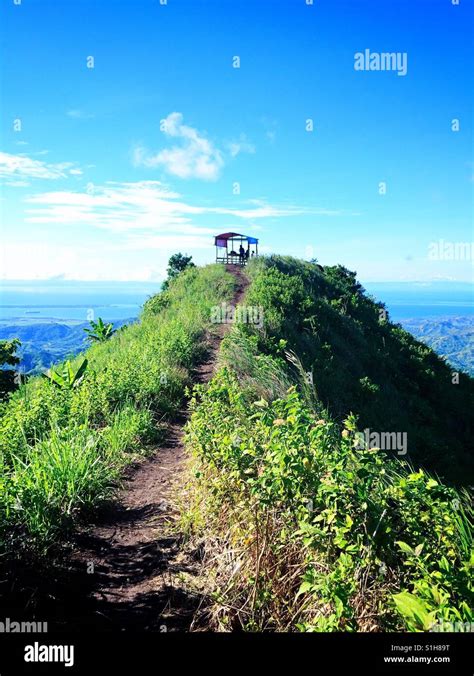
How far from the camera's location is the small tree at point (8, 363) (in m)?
13.8

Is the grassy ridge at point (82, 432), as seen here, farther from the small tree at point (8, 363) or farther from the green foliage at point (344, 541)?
the small tree at point (8, 363)

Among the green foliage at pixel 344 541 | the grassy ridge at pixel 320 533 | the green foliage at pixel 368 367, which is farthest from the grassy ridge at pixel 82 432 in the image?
the green foliage at pixel 368 367

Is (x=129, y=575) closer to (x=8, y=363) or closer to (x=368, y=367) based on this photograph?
(x=8, y=363)

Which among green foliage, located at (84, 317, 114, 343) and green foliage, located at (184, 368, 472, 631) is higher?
green foliage, located at (84, 317, 114, 343)

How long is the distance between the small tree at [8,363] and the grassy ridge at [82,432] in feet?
9.83

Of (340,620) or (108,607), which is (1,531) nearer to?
(108,607)

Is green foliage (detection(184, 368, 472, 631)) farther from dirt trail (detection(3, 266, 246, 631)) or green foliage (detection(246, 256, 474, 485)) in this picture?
green foliage (detection(246, 256, 474, 485))

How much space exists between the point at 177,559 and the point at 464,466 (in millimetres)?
16800

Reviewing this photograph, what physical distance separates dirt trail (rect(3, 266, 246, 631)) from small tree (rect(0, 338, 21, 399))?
9.67 m

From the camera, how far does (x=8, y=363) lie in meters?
14.8

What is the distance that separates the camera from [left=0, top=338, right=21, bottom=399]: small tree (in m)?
13.8

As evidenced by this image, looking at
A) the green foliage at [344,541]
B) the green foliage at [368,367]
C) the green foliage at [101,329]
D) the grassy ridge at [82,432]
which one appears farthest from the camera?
the green foliage at [101,329]

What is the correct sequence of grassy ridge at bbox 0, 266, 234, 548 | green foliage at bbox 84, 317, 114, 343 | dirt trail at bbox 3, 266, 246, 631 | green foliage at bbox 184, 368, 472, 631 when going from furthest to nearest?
green foliage at bbox 84, 317, 114, 343 → grassy ridge at bbox 0, 266, 234, 548 → dirt trail at bbox 3, 266, 246, 631 → green foliage at bbox 184, 368, 472, 631

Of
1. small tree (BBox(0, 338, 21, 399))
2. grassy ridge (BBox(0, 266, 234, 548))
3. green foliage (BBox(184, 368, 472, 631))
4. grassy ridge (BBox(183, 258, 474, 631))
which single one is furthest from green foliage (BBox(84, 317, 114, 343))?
green foliage (BBox(184, 368, 472, 631))
